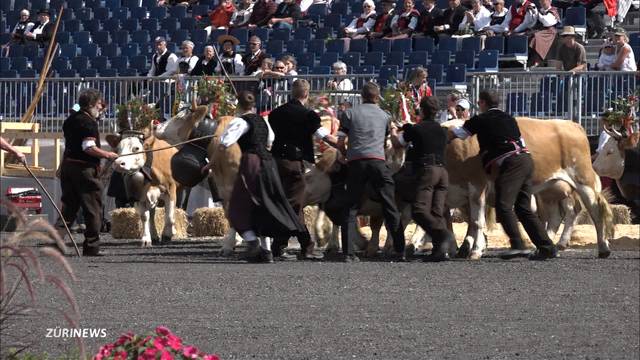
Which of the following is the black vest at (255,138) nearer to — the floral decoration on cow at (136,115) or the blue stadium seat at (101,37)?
the floral decoration on cow at (136,115)

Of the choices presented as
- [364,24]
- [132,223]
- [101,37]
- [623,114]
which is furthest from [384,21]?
[623,114]

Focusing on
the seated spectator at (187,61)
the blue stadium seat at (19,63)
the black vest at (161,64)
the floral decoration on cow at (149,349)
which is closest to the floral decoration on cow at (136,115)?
the seated spectator at (187,61)

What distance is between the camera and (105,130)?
22734mm

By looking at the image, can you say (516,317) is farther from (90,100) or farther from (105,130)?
(105,130)

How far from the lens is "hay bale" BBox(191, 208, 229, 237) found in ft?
64.0

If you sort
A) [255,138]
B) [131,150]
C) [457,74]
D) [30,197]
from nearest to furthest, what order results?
[255,138] → [131,150] → [457,74] → [30,197]

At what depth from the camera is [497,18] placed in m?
24.0

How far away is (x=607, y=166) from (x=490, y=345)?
8478 millimetres

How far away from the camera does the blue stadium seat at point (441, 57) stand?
75.7 feet

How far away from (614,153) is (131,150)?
242 inches

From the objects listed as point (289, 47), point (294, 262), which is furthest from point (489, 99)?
point (289, 47)

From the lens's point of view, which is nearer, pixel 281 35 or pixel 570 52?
pixel 570 52

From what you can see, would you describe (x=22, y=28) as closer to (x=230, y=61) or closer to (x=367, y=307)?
(x=230, y=61)

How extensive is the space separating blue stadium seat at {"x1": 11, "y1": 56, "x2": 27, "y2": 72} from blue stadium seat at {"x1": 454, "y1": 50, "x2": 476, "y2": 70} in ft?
36.3
